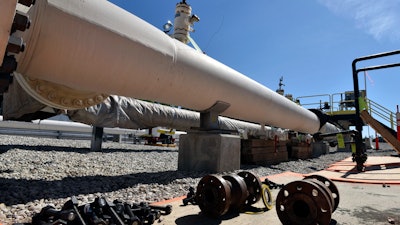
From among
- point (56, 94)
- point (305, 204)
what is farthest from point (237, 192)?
point (56, 94)

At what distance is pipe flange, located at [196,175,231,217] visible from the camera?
274 cm

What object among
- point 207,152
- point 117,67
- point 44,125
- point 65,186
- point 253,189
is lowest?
point 65,186

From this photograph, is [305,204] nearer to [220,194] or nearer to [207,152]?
[220,194]

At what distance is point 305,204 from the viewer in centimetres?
249

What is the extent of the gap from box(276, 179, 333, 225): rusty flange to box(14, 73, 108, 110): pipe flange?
335cm

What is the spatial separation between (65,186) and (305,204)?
9.91 ft

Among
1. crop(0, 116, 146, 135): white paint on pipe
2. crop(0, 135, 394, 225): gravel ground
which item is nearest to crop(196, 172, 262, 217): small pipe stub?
crop(0, 135, 394, 225): gravel ground

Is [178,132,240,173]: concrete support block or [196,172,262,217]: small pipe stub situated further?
[178,132,240,173]: concrete support block

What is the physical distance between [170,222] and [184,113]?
8480mm

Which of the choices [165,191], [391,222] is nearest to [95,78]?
[165,191]

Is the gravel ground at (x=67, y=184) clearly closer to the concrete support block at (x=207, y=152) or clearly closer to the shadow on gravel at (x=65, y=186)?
the shadow on gravel at (x=65, y=186)

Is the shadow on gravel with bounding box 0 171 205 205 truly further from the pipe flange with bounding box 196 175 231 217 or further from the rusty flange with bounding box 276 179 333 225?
the rusty flange with bounding box 276 179 333 225

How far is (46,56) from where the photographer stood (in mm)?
3074

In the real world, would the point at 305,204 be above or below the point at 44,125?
below
